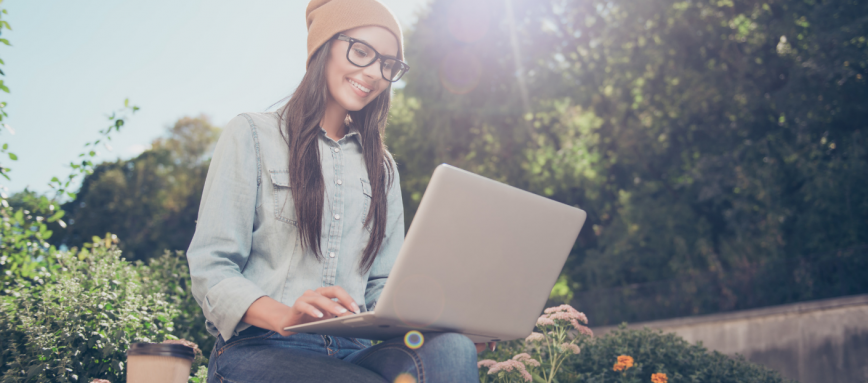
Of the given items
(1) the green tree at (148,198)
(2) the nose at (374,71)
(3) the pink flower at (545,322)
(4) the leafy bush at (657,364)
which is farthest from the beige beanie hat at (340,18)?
(1) the green tree at (148,198)

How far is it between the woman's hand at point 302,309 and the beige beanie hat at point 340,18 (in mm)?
960

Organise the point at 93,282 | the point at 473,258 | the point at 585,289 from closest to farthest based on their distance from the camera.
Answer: the point at 473,258 → the point at 93,282 → the point at 585,289

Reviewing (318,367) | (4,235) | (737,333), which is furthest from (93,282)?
(737,333)

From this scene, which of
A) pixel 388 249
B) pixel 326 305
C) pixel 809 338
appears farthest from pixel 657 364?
pixel 809 338

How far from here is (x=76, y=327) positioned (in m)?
2.96

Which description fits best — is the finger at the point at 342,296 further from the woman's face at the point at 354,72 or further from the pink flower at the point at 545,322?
the pink flower at the point at 545,322

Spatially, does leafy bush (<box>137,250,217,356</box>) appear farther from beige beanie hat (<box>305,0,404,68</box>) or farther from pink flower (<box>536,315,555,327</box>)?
beige beanie hat (<box>305,0,404,68</box>)

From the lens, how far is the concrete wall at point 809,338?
7.11 metres

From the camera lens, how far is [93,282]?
11.3ft

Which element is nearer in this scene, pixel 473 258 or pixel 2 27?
pixel 473 258

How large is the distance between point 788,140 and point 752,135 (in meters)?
0.69

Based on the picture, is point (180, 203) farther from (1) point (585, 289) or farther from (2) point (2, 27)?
(2) point (2, 27)

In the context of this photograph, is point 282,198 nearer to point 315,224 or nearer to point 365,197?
point 315,224

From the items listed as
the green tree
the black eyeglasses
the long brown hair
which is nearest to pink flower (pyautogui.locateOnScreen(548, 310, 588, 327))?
the long brown hair
